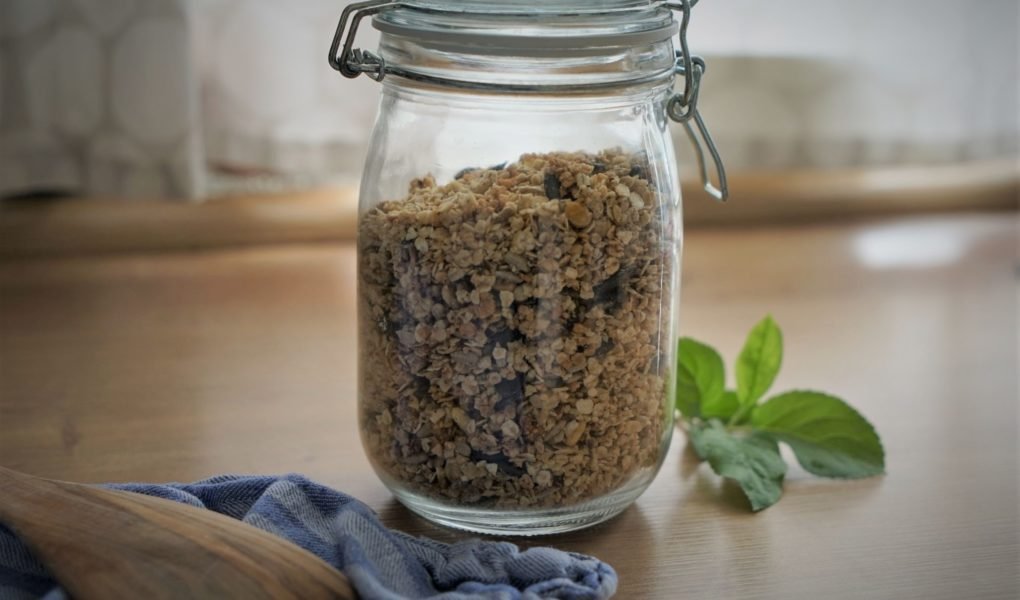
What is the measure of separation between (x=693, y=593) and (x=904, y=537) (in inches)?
5.9

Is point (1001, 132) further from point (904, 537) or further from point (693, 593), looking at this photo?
point (693, 593)

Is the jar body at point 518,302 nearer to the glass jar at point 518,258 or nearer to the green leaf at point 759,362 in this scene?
the glass jar at point 518,258

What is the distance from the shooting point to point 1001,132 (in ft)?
4.71

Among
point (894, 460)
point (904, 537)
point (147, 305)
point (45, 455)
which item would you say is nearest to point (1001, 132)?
point (894, 460)

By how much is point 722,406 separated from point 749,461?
69 millimetres

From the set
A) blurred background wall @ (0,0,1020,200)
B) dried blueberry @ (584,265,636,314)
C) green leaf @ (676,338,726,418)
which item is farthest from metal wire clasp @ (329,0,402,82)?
blurred background wall @ (0,0,1020,200)

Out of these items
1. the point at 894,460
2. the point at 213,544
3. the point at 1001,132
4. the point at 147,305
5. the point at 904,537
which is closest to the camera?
the point at 213,544

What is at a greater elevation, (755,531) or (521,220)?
(521,220)

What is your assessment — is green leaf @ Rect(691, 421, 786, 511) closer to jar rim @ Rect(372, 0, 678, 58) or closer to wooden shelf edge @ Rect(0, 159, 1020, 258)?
jar rim @ Rect(372, 0, 678, 58)

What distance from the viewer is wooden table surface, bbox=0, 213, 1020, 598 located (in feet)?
2.23

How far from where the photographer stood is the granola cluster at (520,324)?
621mm

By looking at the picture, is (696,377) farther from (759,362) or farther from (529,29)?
(529,29)

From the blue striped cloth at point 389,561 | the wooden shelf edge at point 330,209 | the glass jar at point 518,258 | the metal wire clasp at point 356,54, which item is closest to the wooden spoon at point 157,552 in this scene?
the blue striped cloth at point 389,561

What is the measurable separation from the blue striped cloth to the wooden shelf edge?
602 mm
